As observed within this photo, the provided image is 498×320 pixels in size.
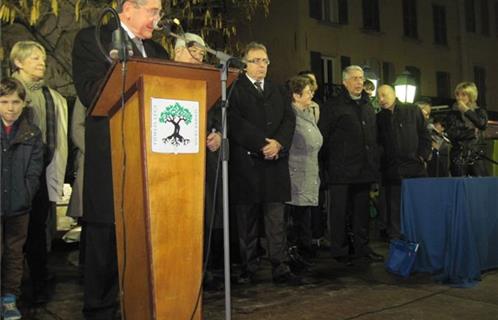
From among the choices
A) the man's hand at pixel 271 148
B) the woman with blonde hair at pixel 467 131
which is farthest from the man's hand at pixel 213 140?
the woman with blonde hair at pixel 467 131

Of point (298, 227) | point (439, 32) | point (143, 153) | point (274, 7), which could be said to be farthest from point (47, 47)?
point (439, 32)

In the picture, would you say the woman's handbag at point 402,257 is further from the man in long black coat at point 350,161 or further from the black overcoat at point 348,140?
the black overcoat at point 348,140

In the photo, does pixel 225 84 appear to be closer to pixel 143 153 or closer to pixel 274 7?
pixel 143 153

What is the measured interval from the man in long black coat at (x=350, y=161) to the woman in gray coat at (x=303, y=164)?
26cm

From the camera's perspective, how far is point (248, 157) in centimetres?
465

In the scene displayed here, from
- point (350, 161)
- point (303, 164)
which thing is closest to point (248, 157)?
point (303, 164)

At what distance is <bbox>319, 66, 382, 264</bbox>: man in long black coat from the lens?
5.50m

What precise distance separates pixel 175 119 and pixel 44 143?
2.09 metres

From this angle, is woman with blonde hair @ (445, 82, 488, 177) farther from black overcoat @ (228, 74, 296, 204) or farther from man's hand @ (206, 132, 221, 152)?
man's hand @ (206, 132, 221, 152)

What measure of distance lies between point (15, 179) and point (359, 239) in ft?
10.9

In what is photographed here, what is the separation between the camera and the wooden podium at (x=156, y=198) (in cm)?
242

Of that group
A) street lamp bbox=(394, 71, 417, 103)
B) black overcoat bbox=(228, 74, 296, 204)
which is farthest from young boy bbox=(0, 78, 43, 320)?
street lamp bbox=(394, 71, 417, 103)

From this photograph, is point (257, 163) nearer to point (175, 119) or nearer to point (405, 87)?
point (175, 119)

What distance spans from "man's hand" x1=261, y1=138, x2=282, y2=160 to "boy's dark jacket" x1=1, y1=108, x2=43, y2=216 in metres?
1.69
